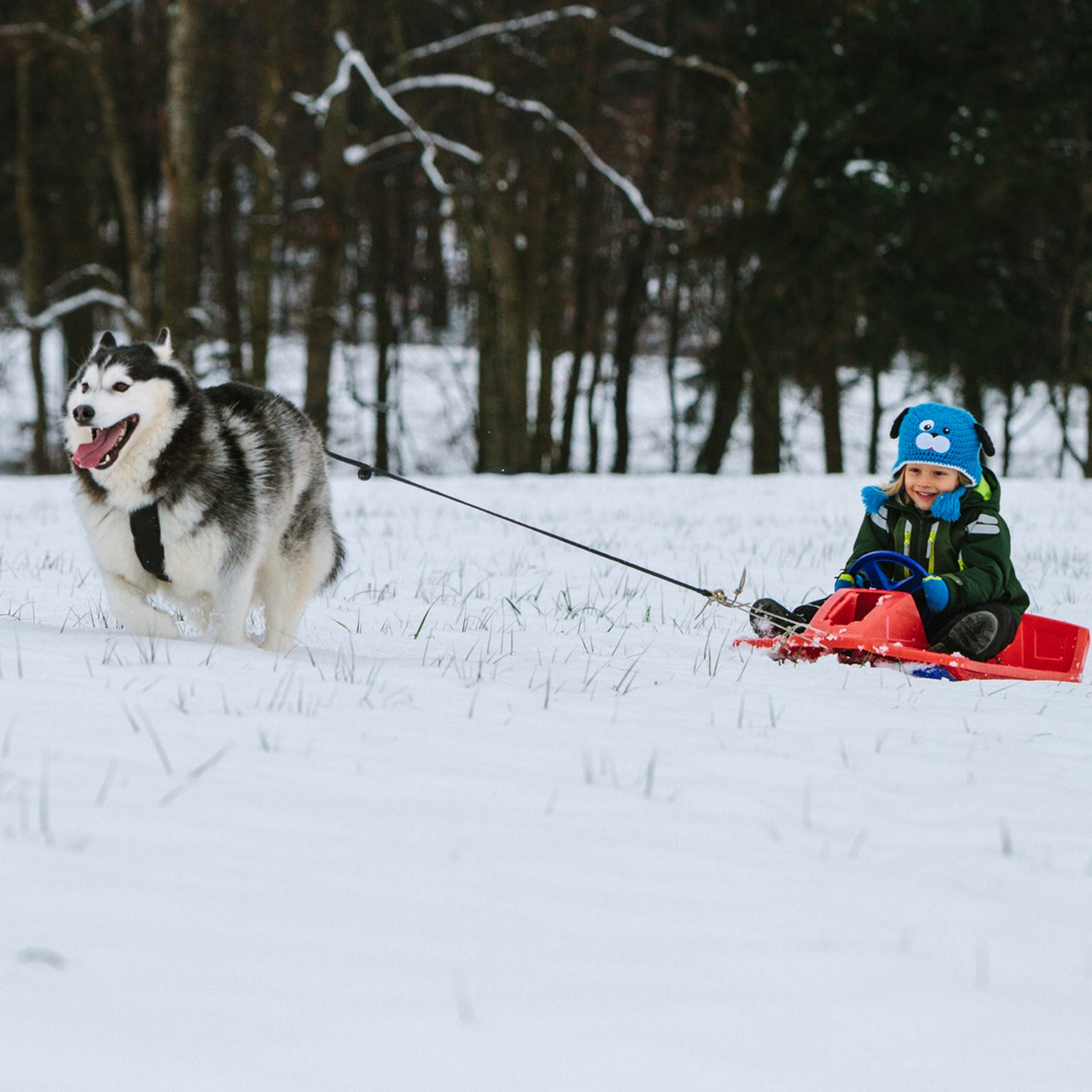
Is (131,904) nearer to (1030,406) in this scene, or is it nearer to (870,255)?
(870,255)

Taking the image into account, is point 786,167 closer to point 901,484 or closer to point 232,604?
point 901,484

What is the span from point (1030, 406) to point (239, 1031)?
36698mm

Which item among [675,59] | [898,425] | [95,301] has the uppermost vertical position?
[675,59]

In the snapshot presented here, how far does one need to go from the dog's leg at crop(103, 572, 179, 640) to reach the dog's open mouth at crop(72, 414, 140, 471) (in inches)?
18.0

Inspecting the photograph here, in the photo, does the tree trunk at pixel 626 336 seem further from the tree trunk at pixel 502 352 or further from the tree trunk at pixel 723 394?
the tree trunk at pixel 502 352

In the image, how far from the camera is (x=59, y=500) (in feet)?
46.0

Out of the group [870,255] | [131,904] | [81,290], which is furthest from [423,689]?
[81,290]

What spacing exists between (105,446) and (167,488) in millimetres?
279

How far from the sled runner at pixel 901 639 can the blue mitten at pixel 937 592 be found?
0.28 ft

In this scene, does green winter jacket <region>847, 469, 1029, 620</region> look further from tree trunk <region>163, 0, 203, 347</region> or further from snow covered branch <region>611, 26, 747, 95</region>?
snow covered branch <region>611, 26, 747, 95</region>

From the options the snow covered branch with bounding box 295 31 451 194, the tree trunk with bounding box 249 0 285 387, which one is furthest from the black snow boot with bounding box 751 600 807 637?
the snow covered branch with bounding box 295 31 451 194

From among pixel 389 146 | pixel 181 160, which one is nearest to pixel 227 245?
pixel 389 146

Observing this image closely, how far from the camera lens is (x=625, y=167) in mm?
20062

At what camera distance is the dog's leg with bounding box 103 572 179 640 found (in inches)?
185
